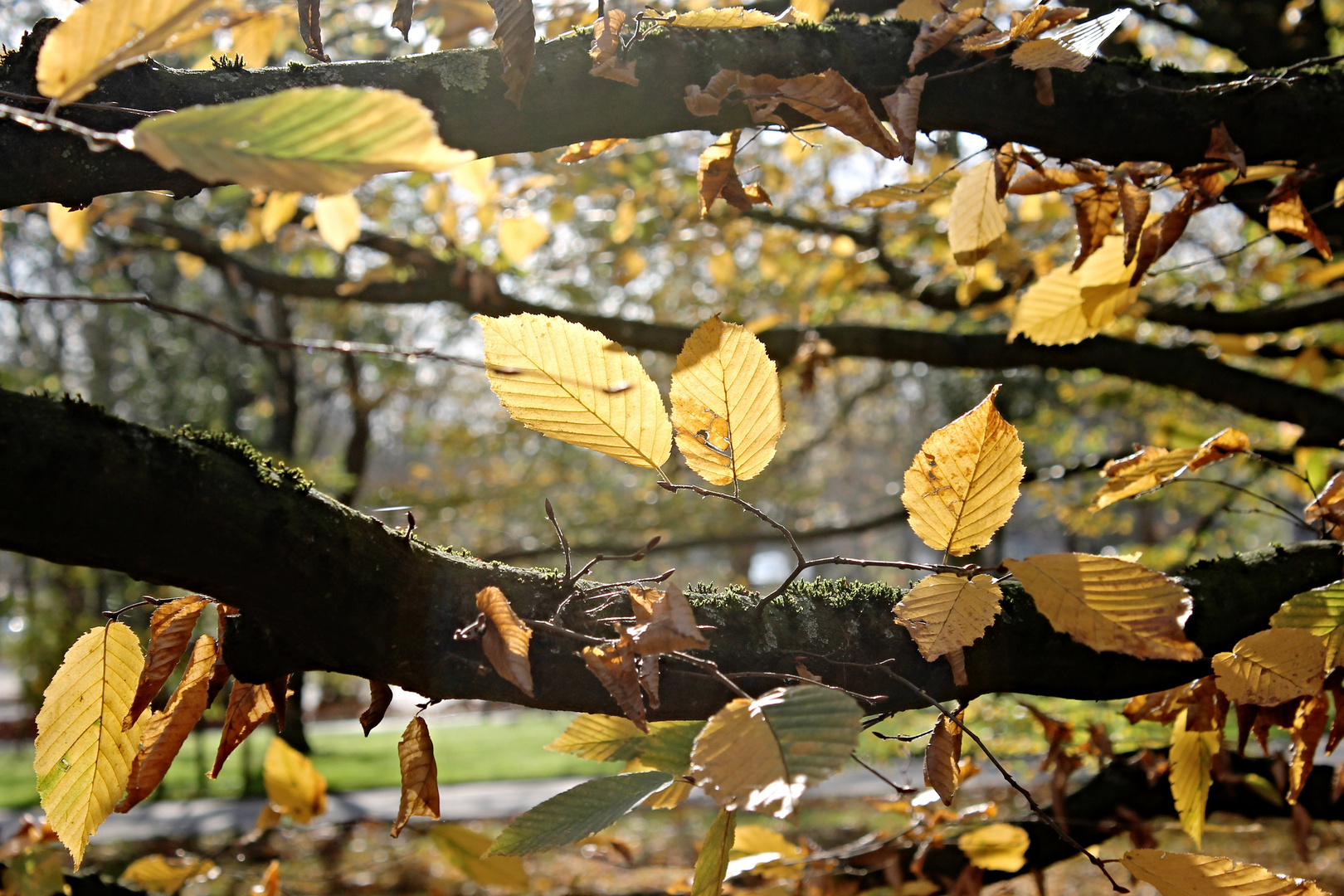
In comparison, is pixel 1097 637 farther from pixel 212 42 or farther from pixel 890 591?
pixel 212 42

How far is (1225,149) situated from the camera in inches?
48.3

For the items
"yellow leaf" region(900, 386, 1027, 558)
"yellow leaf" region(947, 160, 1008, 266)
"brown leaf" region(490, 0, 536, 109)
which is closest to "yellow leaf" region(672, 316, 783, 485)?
"yellow leaf" region(900, 386, 1027, 558)

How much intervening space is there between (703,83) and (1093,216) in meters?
0.66

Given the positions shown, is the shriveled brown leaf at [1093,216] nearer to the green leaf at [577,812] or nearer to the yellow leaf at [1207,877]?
the yellow leaf at [1207,877]

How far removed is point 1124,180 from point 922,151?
170 inches

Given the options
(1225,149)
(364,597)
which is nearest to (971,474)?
(364,597)

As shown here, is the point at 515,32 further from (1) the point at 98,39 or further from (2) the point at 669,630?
(2) the point at 669,630

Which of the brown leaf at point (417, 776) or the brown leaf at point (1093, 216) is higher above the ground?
the brown leaf at point (1093, 216)

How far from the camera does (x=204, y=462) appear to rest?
743 mm

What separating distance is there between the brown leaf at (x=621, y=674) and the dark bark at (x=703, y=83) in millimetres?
659

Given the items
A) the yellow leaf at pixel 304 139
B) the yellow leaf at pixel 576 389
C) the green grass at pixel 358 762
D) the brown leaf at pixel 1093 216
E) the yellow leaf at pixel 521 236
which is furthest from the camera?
the green grass at pixel 358 762

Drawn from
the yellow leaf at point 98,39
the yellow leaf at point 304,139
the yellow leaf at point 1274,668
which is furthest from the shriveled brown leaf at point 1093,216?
the yellow leaf at point 98,39

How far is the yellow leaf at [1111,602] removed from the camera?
0.73 metres

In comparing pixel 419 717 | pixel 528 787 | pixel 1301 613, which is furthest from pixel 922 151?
pixel 528 787
